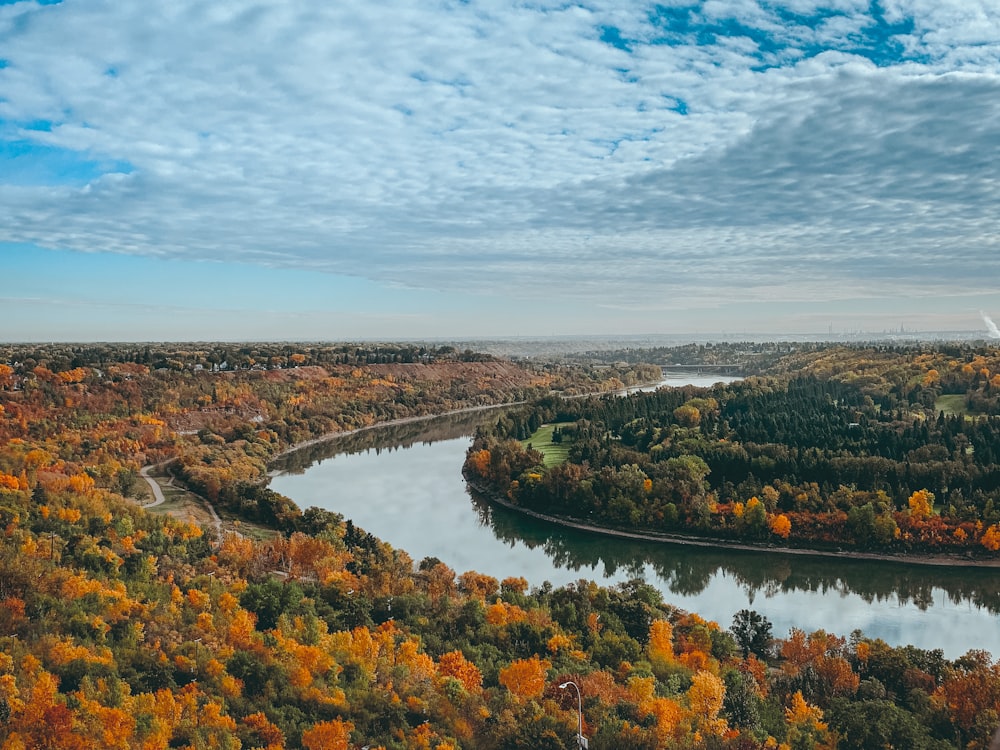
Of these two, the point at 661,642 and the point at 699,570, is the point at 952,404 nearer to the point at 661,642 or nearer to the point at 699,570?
the point at 699,570

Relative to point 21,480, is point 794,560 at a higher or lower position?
lower

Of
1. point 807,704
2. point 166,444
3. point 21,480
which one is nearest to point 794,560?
point 807,704

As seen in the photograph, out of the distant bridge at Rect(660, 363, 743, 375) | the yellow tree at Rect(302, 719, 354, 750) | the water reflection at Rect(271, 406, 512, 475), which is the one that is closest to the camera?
the yellow tree at Rect(302, 719, 354, 750)

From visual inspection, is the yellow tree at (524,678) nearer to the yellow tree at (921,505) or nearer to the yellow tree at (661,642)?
the yellow tree at (661,642)

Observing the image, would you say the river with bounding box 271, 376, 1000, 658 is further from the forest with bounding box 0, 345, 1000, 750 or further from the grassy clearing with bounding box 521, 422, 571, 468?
the grassy clearing with bounding box 521, 422, 571, 468

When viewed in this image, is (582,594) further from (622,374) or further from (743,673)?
(622,374)

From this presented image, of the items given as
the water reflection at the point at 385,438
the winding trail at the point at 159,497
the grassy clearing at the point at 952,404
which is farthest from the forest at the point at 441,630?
the water reflection at the point at 385,438

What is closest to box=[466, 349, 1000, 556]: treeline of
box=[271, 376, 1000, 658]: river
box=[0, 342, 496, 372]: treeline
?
box=[271, 376, 1000, 658]: river
